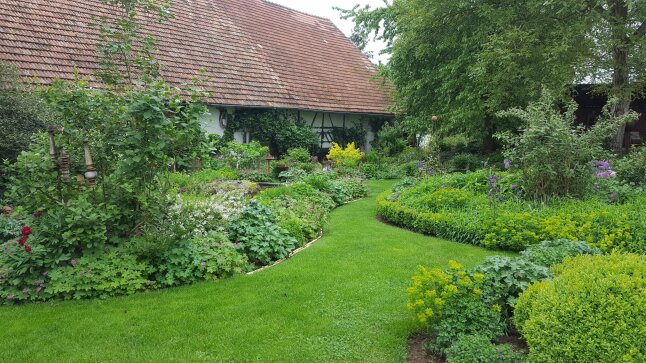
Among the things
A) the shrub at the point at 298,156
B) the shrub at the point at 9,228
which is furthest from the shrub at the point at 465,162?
the shrub at the point at 9,228

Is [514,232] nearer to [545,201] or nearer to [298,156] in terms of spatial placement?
[545,201]

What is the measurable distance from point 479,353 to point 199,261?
3.54 meters

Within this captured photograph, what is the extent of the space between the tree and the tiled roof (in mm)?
4338

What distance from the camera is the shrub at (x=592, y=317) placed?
2.86m

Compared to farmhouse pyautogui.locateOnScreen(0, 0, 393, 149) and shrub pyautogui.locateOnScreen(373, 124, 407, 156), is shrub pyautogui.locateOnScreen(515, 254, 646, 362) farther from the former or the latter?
shrub pyautogui.locateOnScreen(373, 124, 407, 156)

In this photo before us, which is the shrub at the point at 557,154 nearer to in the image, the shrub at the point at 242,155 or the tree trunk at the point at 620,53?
the tree trunk at the point at 620,53

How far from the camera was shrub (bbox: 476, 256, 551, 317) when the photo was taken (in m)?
3.88

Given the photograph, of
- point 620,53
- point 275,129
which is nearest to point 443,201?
point 620,53

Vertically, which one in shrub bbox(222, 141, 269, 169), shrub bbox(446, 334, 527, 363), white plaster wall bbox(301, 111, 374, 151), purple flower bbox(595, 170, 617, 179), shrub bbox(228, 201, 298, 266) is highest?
white plaster wall bbox(301, 111, 374, 151)

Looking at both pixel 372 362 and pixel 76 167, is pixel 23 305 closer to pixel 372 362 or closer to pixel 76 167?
pixel 76 167

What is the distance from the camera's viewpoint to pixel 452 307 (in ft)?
12.2

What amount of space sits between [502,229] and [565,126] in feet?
8.15

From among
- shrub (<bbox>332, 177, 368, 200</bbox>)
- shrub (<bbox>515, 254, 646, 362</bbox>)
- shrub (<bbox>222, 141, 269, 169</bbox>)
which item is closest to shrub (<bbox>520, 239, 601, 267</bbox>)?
shrub (<bbox>515, 254, 646, 362</bbox>)

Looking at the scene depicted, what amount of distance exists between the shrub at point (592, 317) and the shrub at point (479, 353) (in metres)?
0.14
